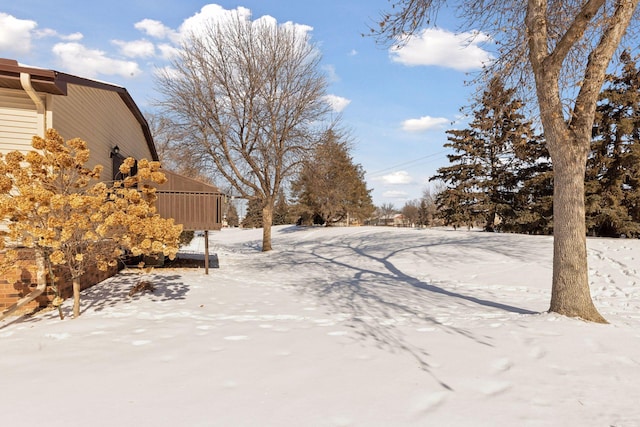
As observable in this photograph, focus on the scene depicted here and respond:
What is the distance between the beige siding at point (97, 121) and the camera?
7.33m

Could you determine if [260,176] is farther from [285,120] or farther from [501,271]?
[501,271]

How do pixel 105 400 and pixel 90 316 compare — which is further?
pixel 90 316

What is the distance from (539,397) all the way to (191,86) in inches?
712

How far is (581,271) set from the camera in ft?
18.5

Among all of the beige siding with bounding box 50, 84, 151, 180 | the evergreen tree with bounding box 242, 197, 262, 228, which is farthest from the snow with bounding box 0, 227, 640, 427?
the evergreen tree with bounding box 242, 197, 262, 228

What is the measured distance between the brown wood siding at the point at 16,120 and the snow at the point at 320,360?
10.1 ft

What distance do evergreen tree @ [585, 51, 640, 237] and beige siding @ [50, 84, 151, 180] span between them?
20.1 m

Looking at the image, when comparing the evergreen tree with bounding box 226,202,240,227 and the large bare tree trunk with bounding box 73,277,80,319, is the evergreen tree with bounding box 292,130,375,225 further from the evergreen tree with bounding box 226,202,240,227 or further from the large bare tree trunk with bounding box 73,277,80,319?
the evergreen tree with bounding box 226,202,240,227

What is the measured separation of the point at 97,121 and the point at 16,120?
2.83 metres

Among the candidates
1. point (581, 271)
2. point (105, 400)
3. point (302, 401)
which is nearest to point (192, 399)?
point (105, 400)

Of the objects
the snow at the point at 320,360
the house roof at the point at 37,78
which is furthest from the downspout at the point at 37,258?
the snow at the point at 320,360

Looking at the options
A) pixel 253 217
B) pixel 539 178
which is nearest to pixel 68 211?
pixel 539 178

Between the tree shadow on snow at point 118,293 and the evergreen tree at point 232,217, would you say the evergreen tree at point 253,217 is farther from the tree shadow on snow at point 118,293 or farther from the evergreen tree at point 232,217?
the tree shadow on snow at point 118,293

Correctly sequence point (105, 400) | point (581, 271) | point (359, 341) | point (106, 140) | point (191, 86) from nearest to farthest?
1. point (105, 400)
2. point (359, 341)
3. point (581, 271)
4. point (106, 140)
5. point (191, 86)
